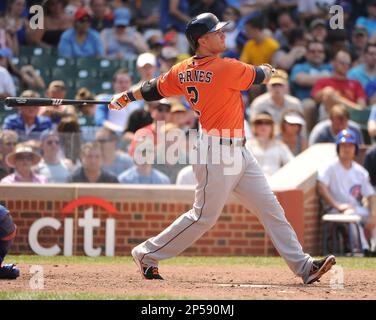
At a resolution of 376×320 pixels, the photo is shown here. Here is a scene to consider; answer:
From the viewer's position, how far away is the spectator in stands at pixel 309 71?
1573cm

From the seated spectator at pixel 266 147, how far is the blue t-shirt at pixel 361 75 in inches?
125

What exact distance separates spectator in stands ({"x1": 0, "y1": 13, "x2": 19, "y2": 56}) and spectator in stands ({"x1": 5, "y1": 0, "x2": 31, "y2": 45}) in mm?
127

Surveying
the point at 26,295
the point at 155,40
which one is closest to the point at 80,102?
the point at 26,295

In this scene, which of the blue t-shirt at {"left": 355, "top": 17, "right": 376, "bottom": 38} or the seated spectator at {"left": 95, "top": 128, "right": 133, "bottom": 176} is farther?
the blue t-shirt at {"left": 355, "top": 17, "right": 376, "bottom": 38}

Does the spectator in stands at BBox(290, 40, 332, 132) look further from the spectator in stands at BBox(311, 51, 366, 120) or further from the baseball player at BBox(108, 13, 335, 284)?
the baseball player at BBox(108, 13, 335, 284)

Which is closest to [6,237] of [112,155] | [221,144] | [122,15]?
[221,144]

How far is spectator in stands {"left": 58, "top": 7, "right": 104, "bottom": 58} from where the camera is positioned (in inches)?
619

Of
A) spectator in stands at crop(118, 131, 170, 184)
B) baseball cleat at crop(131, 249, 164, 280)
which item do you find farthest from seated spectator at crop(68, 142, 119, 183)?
baseball cleat at crop(131, 249, 164, 280)

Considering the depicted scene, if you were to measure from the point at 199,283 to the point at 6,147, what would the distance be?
4.26 metres

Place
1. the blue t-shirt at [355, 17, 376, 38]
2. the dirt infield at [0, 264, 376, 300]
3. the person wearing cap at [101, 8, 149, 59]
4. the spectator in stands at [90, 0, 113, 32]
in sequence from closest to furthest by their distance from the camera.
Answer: the dirt infield at [0, 264, 376, 300] → the person wearing cap at [101, 8, 149, 59] → the spectator in stands at [90, 0, 113, 32] → the blue t-shirt at [355, 17, 376, 38]

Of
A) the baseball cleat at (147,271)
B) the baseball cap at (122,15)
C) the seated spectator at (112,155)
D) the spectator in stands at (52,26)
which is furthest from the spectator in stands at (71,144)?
the baseball cap at (122,15)

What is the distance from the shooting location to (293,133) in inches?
538
